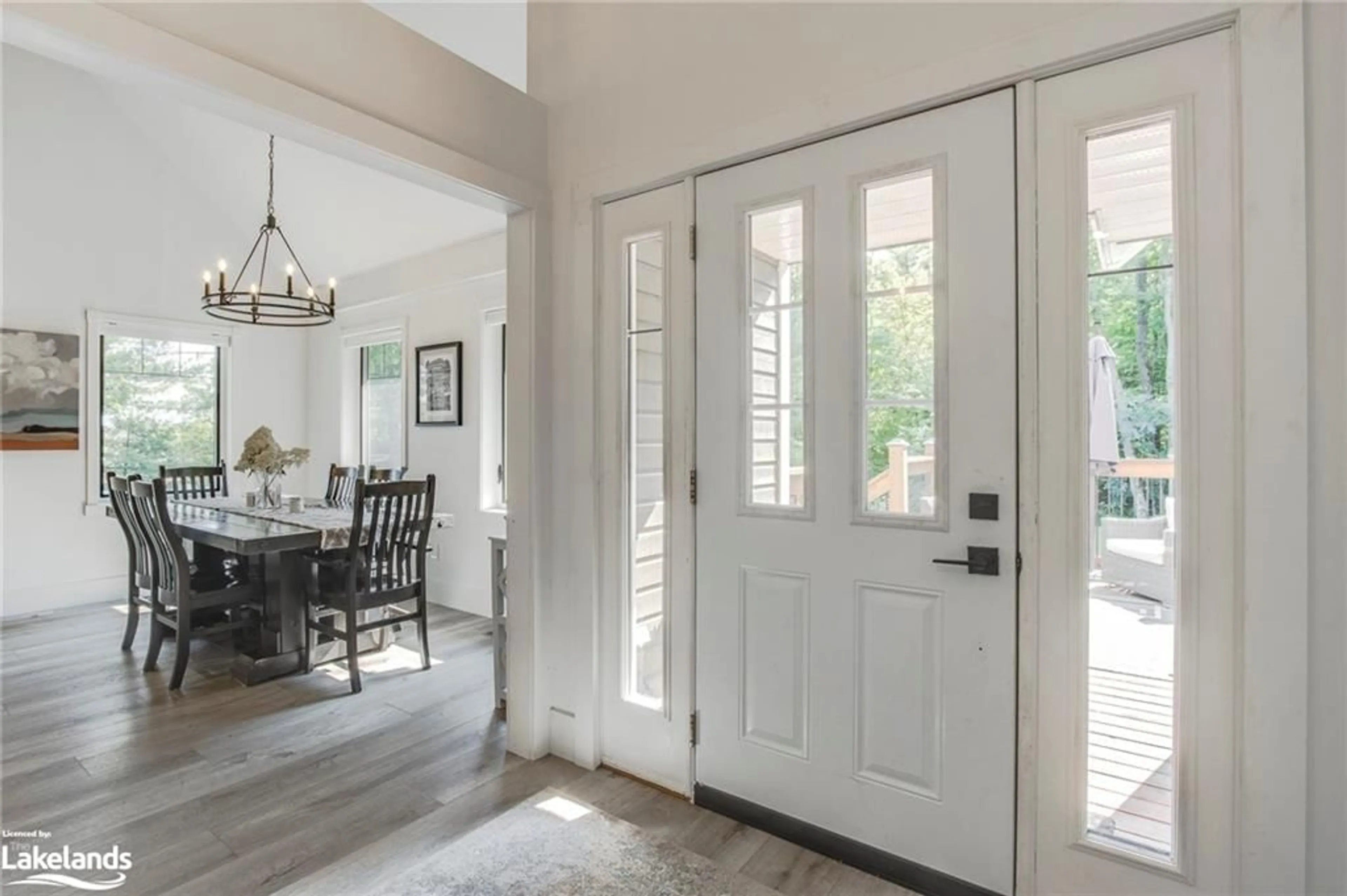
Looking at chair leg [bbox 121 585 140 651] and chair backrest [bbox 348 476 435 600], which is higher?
chair backrest [bbox 348 476 435 600]

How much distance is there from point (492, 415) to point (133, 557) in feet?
7.31

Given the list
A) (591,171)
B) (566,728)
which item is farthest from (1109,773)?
(591,171)

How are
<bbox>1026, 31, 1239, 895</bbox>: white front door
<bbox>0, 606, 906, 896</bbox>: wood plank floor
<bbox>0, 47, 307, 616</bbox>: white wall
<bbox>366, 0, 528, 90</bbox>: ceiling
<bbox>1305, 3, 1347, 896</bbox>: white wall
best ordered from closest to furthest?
<bbox>1305, 3, 1347, 896</bbox>: white wall < <bbox>1026, 31, 1239, 895</bbox>: white front door < <bbox>0, 606, 906, 896</bbox>: wood plank floor < <bbox>366, 0, 528, 90</bbox>: ceiling < <bbox>0, 47, 307, 616</bbox>: white wall

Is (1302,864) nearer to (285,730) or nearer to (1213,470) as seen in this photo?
(1213,470)

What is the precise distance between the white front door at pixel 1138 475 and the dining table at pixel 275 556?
10.7 ft

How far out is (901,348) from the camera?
6.18 feet

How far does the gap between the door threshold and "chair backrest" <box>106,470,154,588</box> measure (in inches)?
132

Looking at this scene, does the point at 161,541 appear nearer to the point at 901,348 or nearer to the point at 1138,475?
the point at 901,348

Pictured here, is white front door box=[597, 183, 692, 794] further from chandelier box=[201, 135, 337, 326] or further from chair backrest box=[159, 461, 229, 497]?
chair backrest box=[159, 461, 229, 497]

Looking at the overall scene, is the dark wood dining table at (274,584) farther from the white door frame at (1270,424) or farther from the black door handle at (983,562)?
the white door frame at (1270,424)

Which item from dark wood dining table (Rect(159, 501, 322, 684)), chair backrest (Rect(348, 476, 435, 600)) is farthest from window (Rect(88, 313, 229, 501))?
chair backrest (Rect(348, 476, 435, 600))

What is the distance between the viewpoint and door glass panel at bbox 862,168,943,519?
183 cm

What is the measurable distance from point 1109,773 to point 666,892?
1.19m

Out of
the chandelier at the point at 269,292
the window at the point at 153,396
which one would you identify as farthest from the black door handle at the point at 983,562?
the window at the point at 153,396
